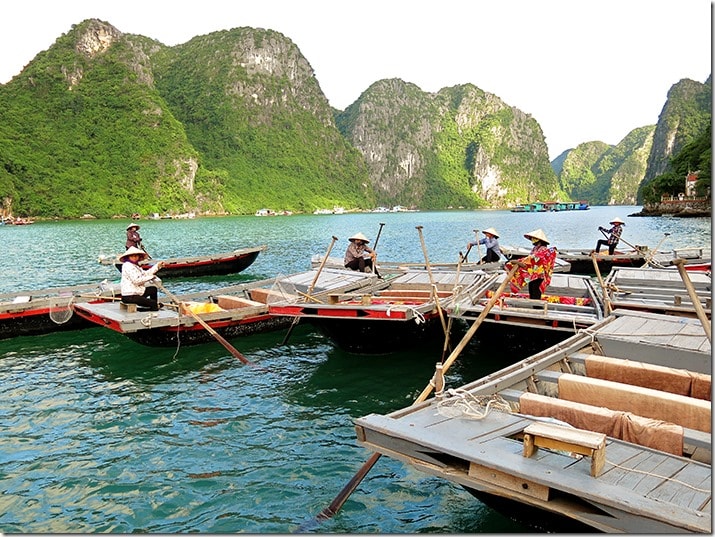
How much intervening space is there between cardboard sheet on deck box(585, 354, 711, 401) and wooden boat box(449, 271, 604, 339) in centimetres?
262

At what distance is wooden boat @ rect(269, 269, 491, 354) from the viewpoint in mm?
10180

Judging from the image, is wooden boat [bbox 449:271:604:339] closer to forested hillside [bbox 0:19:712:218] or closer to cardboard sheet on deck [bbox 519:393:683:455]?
cardboard sheet on deck [bbox 519:393:683:455]

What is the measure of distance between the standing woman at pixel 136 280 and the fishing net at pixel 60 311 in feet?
Result: 8.35

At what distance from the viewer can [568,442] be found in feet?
11.9

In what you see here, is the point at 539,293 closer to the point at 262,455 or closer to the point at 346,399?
the point at 346,399

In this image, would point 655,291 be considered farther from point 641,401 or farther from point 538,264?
point 641,401

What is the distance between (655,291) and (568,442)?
33.2ft

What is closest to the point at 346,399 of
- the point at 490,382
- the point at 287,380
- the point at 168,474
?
the point at 287,380

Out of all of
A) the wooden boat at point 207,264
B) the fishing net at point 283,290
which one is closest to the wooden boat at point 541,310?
the fishing net at point 283,290

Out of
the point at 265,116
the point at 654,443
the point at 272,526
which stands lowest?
the point at 272,526

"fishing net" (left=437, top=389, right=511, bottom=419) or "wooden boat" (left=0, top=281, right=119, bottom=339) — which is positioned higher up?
"fishing net" (left=437, top=389, right=511, bottom=419)

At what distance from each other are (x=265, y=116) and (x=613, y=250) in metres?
166

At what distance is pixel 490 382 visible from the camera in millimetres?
5664

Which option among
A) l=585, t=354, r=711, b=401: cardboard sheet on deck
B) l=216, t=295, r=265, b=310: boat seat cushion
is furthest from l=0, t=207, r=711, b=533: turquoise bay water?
l=585, t=354, r=711, b=401: cardboard sheet on deck
